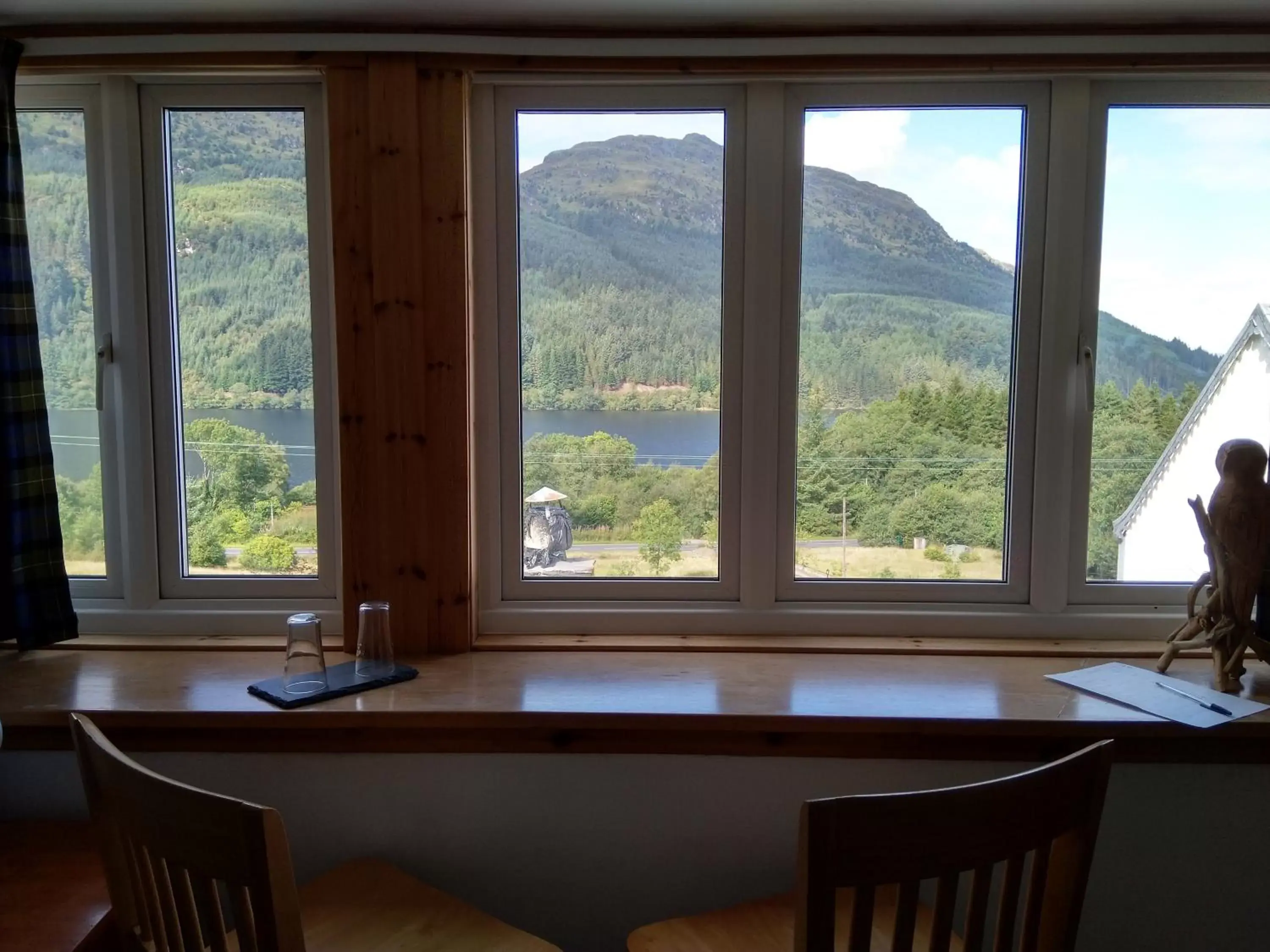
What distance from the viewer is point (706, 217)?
1890 millimetres

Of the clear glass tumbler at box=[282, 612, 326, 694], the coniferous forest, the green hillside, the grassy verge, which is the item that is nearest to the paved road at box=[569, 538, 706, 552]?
the coniferous forest

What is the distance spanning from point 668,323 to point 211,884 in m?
1.35

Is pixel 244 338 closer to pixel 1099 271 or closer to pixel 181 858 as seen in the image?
pixel 181 858

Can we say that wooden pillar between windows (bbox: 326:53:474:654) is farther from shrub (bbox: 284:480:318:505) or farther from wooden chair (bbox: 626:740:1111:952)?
wooden chair (bbox: 626:740:1111:952)

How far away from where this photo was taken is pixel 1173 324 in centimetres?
190

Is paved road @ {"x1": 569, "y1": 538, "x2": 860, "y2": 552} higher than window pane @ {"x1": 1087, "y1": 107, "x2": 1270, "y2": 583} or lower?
lower

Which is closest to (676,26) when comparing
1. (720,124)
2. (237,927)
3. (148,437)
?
(720,124)

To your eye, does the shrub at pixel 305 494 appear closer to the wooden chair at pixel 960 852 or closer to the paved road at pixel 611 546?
the paved road at pixel 611 546

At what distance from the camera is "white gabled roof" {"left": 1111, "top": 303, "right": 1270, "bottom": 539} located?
6.22 feet

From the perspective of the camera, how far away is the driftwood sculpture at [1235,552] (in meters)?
1.56

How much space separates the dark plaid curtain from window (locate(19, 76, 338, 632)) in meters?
0.15

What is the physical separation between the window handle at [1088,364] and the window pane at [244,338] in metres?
1.70

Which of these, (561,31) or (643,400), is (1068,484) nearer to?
(643,400)

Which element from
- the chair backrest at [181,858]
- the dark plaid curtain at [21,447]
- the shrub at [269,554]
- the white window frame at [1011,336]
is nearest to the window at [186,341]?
the shrub at [269,554]
